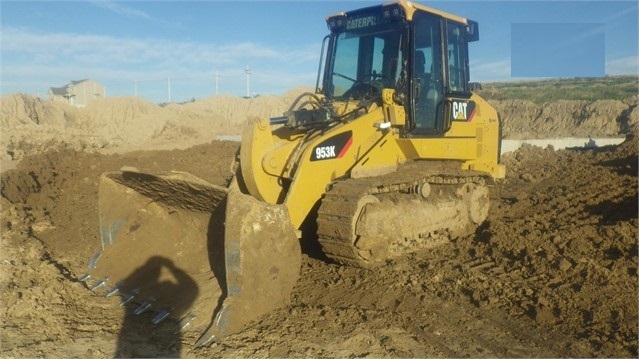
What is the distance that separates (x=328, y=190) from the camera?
6125mm

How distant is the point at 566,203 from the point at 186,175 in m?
5.92

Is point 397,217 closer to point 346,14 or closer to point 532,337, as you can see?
point 532,337

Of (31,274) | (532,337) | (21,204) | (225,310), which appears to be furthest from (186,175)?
(21,204)

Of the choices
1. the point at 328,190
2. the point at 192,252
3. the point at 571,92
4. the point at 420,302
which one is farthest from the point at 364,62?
the point at 571,92

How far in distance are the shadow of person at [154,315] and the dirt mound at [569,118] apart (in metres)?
17.5

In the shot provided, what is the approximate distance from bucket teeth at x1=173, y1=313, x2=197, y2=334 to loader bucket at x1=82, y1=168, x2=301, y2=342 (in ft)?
0.04

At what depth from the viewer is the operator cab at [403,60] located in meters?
6.97

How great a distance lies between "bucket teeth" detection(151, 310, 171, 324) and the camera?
5.31 metres

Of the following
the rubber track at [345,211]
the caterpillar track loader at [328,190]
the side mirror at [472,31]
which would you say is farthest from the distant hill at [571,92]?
the rubber track at [345,211]

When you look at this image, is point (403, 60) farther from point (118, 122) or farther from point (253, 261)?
point (118, 122)

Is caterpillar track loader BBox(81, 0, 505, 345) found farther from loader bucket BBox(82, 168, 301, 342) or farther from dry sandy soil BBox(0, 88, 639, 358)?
dry sandy soil BBox(0, 88, 639, 358)

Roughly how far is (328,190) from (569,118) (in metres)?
23.7

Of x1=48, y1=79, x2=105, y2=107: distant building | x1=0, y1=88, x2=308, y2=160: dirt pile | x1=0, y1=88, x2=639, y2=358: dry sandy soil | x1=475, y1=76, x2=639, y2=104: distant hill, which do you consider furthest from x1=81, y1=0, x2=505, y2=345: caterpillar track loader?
x1=48, y1=79, x2=105, y2=107: distant building

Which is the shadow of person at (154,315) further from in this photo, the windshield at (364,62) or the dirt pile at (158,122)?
the dirt pile at (158,122)
